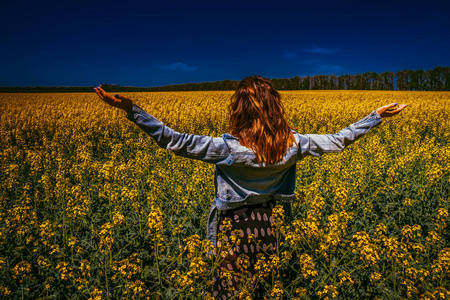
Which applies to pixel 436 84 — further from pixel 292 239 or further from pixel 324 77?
pixel 292 239

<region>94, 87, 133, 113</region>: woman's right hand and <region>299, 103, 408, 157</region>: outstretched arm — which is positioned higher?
<region>94, 87, 133, 113</region>: woman's right hand

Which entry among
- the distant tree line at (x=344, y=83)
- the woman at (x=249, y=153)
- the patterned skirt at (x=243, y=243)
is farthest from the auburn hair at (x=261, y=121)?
the distant tree line at (x=344, y=83)

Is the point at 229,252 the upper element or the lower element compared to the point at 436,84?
lower

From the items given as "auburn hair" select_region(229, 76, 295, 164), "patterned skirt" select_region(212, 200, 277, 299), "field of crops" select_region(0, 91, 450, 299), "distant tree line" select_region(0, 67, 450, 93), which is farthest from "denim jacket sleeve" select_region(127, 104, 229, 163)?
"distant tree line" select_region(0, 67, 450, 93)

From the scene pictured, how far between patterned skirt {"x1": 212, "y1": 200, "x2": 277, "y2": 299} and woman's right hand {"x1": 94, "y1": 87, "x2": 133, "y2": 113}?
1.24m

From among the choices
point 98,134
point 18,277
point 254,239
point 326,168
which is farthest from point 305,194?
point 98,134

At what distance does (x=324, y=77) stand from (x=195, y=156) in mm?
74514

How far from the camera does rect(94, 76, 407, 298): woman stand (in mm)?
2018

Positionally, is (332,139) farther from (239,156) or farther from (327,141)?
(239,156)

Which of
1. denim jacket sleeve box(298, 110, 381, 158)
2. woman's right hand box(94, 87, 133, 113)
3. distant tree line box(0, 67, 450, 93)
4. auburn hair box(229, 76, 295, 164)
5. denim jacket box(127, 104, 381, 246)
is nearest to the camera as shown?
woman's right hand box(94, 87, 133, 113)

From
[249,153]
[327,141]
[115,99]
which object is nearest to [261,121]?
[249,153]

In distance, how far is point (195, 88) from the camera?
6831 centimetres

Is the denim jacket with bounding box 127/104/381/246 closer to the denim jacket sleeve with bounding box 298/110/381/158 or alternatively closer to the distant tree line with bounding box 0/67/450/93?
the denim jacket sleeve with bounding box 298/110/381/158

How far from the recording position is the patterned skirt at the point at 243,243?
7.93 ft
